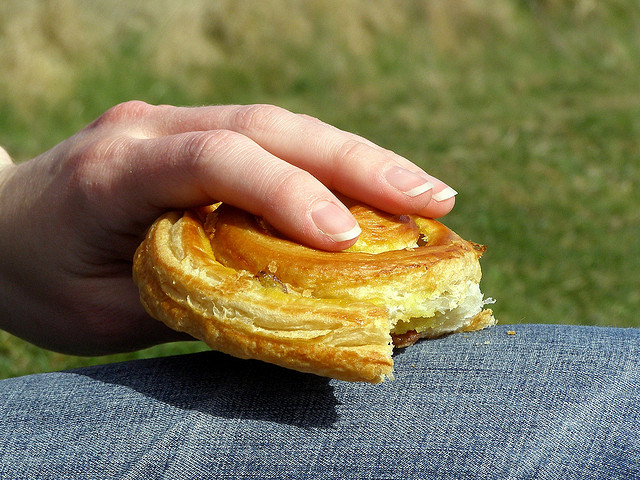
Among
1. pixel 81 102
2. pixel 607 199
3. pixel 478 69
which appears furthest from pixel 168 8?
pixel 607 199

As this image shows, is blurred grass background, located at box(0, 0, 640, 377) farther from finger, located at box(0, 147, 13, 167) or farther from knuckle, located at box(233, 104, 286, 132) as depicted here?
finger, located at box(0, 147, 13, 167)

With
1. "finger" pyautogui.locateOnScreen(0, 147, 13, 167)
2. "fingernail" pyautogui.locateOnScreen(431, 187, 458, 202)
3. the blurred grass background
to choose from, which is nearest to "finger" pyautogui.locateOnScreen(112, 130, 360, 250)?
"fingernail" pyautogui.locateOnScreen(431, 187, 458, 202)

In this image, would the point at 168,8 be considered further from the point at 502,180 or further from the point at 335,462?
the point at 335,462

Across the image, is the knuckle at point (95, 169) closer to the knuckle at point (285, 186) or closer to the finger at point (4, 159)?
the knuckle at point (285, 186)

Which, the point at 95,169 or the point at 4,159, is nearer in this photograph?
the point at 95,169

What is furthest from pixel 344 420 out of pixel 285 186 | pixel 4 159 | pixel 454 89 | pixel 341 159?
pixel 454 89

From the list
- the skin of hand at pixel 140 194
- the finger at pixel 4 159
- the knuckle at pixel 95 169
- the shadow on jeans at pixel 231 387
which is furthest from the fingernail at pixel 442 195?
the finger at pixel 4 159

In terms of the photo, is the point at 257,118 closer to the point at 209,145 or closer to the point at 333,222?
the point at 209,145
